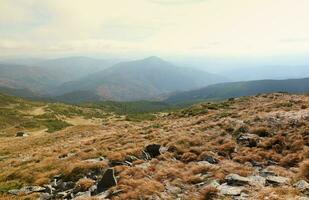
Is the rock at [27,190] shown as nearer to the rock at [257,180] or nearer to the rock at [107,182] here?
the rock at [107,182]

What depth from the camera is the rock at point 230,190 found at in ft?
45.3

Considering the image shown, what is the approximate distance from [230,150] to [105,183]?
830 cm

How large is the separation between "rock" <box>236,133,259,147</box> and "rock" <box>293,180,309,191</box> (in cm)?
784

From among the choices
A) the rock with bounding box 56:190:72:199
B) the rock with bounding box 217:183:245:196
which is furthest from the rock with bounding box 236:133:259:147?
the rock with bounding box 56:190:72:199

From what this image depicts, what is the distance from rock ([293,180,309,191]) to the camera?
13289mm

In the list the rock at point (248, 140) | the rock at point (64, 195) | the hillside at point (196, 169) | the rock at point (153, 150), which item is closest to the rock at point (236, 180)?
the hillside at point (196, 169)

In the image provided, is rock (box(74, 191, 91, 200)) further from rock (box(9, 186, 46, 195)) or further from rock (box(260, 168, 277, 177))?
rock (box(260, 168, 277, 177))

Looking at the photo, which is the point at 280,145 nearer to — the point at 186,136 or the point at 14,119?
the point at 186,136

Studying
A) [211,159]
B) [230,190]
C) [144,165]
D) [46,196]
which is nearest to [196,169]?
[211,159]

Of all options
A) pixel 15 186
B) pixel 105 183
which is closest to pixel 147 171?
pixel 105 183

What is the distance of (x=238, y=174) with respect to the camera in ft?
54.7

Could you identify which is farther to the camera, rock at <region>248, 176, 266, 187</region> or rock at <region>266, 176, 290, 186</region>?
rock at <region>248, 176, 266, 187</region>

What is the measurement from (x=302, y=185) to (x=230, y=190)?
8.71ft

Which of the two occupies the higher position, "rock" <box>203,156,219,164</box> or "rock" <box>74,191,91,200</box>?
"rock" <box>203,156,219,164</box>
